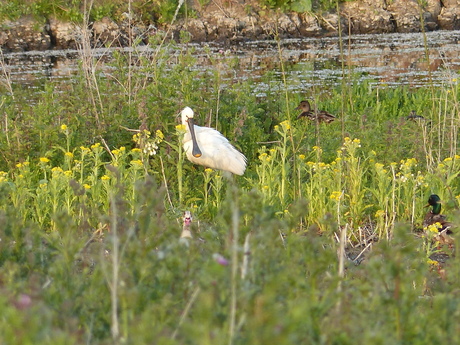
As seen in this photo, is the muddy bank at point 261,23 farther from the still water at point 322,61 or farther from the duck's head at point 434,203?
the duck's head at point 434,203

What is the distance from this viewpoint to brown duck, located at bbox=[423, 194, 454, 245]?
480 centimetres

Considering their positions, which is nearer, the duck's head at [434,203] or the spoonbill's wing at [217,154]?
the duck's head at [434,203]

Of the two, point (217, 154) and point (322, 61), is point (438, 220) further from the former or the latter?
point (322, 61)

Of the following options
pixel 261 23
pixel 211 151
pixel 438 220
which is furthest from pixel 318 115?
pixel 261 23

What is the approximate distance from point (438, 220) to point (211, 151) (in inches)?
79.5

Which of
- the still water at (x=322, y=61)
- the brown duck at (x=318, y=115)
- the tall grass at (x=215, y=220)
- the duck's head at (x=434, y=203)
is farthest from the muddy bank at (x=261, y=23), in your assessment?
the duck's head at (x=434, y=203)

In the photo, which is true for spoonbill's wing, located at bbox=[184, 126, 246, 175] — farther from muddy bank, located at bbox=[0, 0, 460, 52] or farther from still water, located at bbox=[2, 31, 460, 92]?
muddy bank, located at bbox=[0, 0, 460, 52]

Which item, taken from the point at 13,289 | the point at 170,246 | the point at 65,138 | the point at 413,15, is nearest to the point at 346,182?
the point at 65,138

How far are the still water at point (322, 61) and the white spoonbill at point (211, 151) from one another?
12.7ft

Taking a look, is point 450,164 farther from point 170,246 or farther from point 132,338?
point 132,338

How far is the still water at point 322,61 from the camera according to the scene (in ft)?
40.3

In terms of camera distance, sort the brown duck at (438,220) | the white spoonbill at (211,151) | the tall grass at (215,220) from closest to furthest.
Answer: the tall grass at (215,220) → the brown duck at (438,220) → the white spoonbill at (211,151)

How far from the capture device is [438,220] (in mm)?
4957

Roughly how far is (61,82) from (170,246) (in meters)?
10.3
